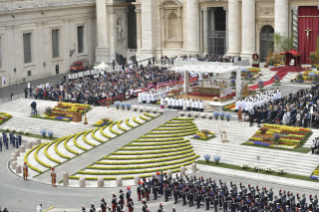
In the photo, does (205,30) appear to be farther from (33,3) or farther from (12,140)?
(12,140)

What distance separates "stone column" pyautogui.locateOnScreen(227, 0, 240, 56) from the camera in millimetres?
86500

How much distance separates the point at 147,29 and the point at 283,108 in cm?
3813

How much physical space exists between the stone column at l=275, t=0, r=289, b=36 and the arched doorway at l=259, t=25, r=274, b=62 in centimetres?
327

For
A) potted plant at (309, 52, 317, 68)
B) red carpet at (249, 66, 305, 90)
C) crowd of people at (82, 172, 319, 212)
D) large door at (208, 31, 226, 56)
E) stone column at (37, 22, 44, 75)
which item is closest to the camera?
crowd of people at (82, 172, 319, 212)

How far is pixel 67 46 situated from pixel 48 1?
712 centimetres

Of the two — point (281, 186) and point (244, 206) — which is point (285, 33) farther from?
point (244, 206)

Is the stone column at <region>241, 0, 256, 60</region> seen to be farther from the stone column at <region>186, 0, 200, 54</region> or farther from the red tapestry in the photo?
the stone column at <region>186, 0, 200, 54</region>

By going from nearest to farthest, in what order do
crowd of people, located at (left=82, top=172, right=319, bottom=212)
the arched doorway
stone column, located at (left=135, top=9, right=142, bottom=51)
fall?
crowd of people, located at (left=82, top=172, right=319, bottom=212) < the arched doorway < stone column, located at (left=135, top=9, right=142, bottom=51)

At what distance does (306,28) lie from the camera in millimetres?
82438

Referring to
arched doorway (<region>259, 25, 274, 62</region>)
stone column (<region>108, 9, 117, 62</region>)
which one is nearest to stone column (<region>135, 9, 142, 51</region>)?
stone column (<region>108, 9, 117, 62</region>)

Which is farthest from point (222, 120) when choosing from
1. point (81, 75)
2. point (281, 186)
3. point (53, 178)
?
point (81, 75)

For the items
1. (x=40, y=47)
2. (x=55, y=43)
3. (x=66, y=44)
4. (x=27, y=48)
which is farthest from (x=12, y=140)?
(x=66, y=44)

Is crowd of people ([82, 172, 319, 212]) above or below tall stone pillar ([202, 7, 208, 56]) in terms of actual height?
below

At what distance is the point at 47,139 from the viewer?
6359 centimetres
